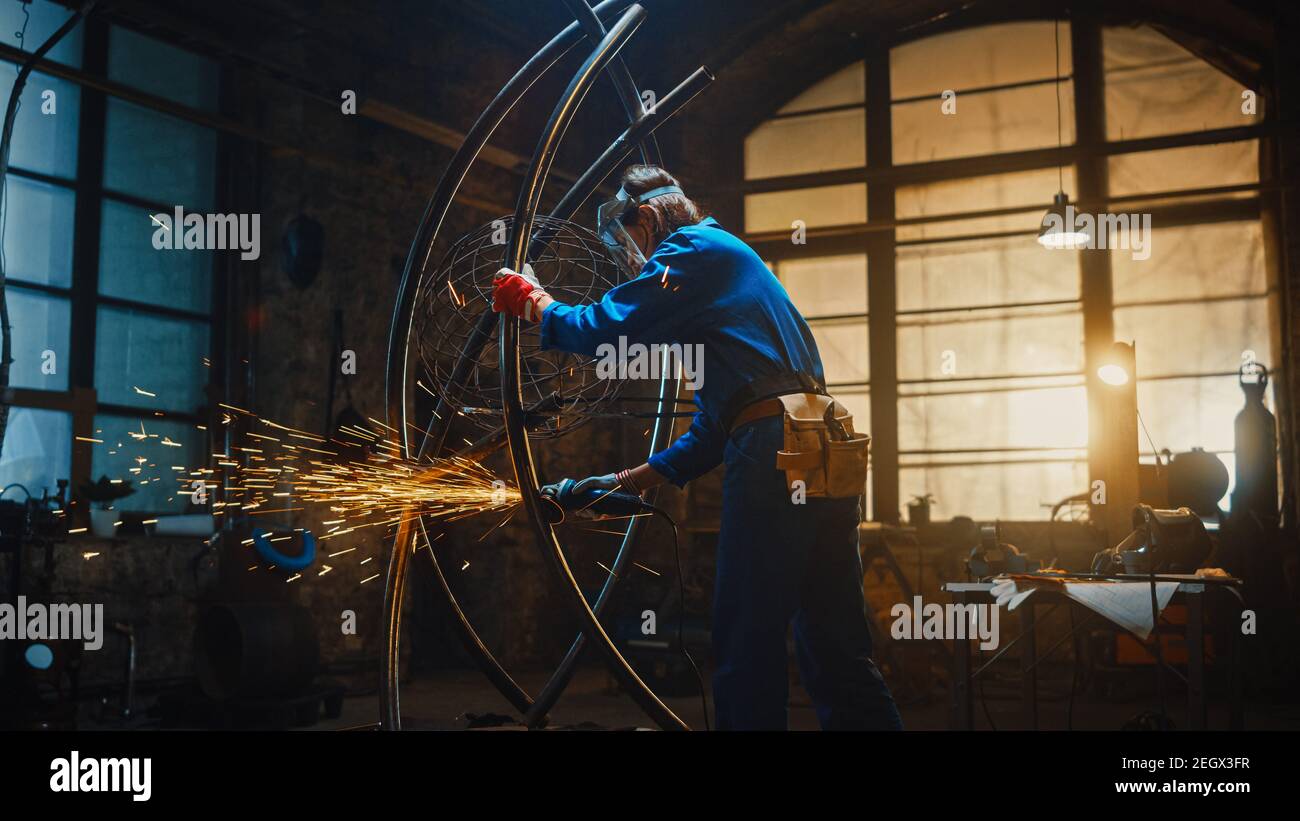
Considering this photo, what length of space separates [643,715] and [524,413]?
396 cm

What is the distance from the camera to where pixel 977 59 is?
10461mm

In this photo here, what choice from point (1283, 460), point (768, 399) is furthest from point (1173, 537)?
point (1283, 460)

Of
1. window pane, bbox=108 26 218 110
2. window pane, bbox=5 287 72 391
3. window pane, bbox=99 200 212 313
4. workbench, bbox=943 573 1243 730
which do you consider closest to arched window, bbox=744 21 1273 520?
window pane, bbox=108 26 218 110

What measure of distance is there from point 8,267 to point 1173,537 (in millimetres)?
6018

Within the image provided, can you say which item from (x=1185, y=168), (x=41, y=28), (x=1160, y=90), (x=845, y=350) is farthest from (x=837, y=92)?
(x=41, y=28)

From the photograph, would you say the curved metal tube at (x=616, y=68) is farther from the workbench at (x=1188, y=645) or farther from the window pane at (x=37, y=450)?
the window pane at (x=37, y=450)

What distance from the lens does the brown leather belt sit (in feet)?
10.3

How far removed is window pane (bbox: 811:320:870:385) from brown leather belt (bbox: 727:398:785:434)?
24.4 ft

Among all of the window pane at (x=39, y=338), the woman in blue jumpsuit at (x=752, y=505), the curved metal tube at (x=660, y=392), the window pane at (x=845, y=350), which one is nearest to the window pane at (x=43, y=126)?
the window pane at (x=39, y=338)

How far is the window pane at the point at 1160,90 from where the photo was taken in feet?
31.5

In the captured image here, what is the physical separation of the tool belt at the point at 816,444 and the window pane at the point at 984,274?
7.39 meters
